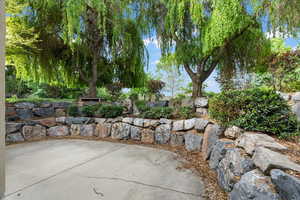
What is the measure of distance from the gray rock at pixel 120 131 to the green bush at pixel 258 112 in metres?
2.44

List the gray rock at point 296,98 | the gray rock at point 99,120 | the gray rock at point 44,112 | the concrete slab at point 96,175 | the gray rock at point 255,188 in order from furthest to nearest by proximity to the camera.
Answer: the gray rock at point 44,112
the gray rock at point 99,120
the gray rock at point 296,98
the concrete slab at point 96,175
the gray rock at point 255,188

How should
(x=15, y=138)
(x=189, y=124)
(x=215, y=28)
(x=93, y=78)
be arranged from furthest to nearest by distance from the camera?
(x=93, y=78) → (x=15, y=138) → (x=215, y=28) → (x=189, y=124)

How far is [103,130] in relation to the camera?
14.9ft

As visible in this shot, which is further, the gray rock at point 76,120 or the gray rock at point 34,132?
the gray rock at point 76,120

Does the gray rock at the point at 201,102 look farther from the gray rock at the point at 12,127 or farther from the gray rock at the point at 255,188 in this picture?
the gray rock at the point at 12,127

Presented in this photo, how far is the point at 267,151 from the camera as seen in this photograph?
5.06 ft

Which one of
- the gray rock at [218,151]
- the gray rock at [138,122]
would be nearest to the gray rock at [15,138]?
the gray rock at [138,122]

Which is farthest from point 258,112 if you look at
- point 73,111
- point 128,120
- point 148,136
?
point 73,111

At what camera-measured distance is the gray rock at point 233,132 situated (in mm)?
2331

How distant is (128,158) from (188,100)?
243cm

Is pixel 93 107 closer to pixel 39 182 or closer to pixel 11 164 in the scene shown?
pixel 11 164

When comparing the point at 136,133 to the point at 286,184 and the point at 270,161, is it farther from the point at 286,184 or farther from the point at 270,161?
the point at 286,184

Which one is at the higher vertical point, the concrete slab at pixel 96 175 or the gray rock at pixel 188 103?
the gray rock at pixel 188 103

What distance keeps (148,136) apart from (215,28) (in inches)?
125
